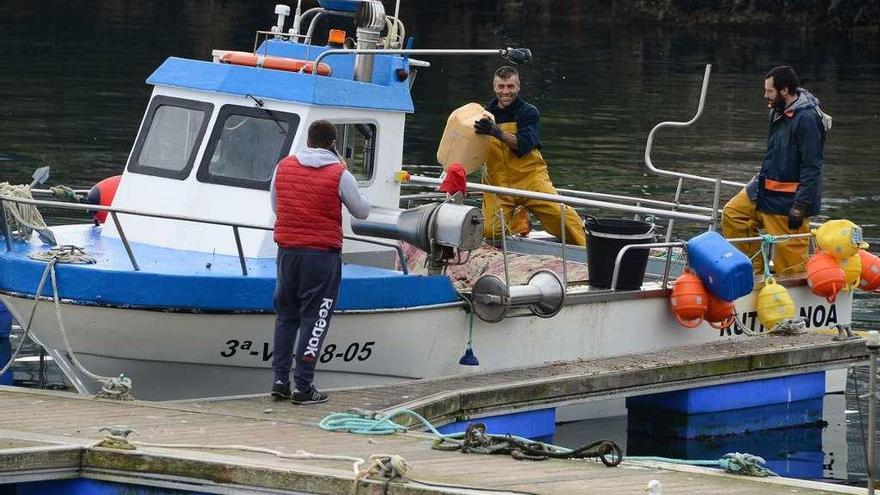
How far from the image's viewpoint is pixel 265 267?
1133 cm

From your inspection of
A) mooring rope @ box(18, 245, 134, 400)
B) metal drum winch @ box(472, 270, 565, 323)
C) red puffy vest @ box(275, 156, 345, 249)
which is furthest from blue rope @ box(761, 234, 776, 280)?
mooring rope @ box(18, 245, 134, 400)

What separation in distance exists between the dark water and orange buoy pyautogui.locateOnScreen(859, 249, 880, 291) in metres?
1.17

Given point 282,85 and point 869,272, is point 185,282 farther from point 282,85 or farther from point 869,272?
point 869,272

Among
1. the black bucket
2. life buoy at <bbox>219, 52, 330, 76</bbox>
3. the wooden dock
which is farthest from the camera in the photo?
the black bucket

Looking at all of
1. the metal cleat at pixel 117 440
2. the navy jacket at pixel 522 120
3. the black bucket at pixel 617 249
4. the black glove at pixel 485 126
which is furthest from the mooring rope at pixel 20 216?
the black bucket at pixel 617 249

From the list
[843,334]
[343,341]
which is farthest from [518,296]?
[843,334]

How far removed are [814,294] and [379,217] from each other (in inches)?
167

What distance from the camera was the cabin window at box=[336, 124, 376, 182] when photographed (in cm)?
1239

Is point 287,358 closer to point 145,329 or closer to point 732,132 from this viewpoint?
point 145,329

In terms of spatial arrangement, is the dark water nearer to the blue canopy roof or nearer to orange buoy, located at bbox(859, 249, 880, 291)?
orange buoy, located at bbox(859, 249, 880, 291)

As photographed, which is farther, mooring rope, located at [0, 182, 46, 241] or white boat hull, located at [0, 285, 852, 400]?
mooring rope, located at [0, 182, 46, 241]

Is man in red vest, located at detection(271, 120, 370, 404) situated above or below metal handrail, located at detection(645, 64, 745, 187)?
below

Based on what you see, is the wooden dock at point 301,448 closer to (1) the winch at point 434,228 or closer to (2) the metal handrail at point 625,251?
(1) the winch at point 434,228

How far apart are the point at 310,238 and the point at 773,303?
477cm
